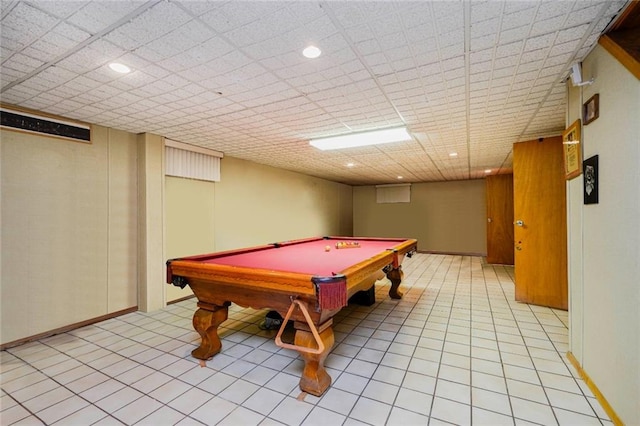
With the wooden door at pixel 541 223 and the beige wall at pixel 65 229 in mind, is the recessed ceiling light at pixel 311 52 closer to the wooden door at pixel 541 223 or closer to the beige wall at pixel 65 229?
the beige wall at pixel 65 229

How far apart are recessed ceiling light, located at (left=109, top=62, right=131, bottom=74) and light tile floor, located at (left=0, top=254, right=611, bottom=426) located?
249cm

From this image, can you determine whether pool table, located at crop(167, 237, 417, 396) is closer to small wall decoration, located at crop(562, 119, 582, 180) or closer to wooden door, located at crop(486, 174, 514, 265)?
small wall decoration, located at crop(562, 119, 582, 180)

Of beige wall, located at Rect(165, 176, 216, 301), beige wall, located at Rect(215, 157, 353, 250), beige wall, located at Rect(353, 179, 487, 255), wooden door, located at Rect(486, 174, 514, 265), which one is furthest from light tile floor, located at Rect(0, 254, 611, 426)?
beige wall, located at Rect(353, 179, 487, 255)

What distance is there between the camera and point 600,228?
6.25 feet

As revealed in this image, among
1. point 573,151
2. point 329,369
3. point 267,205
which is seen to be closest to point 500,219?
point 573,151

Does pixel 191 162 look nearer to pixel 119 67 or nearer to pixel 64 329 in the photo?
pixel 119 67

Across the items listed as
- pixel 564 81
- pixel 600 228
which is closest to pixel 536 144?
pixel 564 81

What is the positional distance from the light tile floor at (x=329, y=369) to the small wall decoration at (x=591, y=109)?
1.98 m

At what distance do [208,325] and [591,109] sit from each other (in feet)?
11.4

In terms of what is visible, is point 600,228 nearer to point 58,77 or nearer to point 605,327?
point 605,327

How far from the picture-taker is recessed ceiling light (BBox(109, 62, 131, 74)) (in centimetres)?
212

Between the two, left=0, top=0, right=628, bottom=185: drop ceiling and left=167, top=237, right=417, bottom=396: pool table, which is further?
left=167, top=237, right=417, bottom=396: pool table

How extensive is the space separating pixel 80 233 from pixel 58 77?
1924 millimetres

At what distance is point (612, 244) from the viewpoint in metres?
1.76
